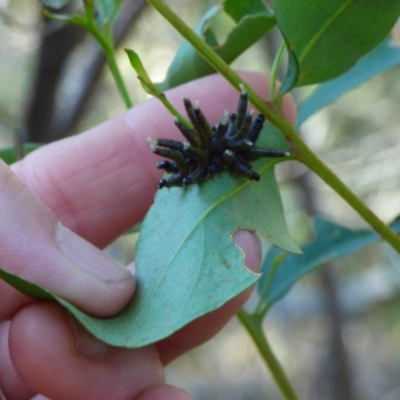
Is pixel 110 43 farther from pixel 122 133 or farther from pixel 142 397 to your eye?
pixel 142 397

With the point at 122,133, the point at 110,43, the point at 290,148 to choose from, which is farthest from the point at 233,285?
the point at 122,133

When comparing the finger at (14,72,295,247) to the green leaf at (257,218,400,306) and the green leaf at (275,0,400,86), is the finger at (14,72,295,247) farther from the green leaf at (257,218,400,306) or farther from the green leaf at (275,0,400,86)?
the green leaf at (275,0,400,86)

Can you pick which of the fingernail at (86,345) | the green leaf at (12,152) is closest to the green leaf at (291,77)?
the fingernail at (86,345)

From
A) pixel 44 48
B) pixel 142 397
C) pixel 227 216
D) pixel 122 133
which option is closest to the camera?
pixel 227 216

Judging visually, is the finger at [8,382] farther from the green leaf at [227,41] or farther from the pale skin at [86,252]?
the green leaf at [227,41]

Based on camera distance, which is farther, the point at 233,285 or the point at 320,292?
the point at 320,292

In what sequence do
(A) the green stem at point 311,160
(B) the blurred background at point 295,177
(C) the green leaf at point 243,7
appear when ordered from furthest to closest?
(B) the blurred background at point 295,177
(C) the green leaf at point 243,7
(A) the green stem at point 311,160

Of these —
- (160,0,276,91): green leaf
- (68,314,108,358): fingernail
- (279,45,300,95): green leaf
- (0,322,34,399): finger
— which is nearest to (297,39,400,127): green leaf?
(160,0,276,91): green leaf
